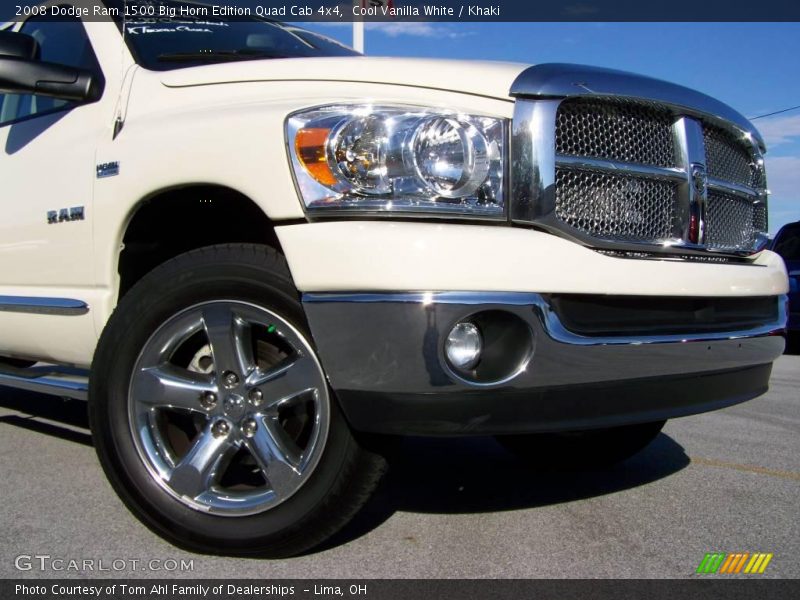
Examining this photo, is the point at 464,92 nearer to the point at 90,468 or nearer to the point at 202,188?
the point at 202,188

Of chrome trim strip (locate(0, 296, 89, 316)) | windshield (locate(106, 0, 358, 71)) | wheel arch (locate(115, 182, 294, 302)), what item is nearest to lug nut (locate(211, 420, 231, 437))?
wheel arch (locate(115, 182, 294, 302))

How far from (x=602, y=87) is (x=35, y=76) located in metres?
2.08

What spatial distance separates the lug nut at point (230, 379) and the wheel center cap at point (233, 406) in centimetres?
3

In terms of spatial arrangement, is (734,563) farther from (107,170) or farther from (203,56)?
(203,56)

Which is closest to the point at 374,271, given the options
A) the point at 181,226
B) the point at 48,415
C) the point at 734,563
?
the point at 181,226

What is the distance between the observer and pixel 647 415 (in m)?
2.56

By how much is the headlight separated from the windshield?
1.06m

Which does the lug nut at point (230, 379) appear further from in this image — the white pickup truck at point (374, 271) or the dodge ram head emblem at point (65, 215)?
the dodge ram head emblem at point (65, 215)

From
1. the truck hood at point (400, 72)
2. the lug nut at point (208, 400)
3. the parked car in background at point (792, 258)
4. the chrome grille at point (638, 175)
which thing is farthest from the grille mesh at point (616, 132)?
the parked car in background at point (792, 258)

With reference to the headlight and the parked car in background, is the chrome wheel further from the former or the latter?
the parked car in background

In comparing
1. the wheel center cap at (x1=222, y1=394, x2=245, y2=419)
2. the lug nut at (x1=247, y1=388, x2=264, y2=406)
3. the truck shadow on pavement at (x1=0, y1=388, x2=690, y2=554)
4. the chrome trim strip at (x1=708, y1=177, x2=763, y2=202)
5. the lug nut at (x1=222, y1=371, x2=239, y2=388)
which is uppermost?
the chrome trim strip at (x1=708, y1=177, x2=763, y2=202)

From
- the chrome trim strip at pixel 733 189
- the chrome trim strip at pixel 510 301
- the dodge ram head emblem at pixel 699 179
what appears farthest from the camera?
the chrome trim strip at pixel 733 189

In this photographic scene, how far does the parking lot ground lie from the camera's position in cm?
260

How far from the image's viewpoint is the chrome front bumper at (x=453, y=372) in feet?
7.38
